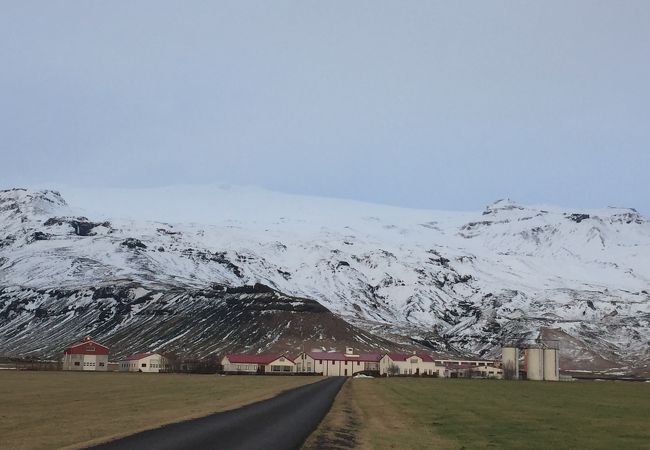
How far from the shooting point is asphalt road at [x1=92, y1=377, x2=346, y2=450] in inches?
1415

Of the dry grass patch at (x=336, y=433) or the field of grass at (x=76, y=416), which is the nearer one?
the dry grass patch at (x=336, y=433)

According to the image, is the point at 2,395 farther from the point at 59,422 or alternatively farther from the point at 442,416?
the point at 442,416

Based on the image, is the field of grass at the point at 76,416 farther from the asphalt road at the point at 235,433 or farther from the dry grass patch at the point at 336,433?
the dry grass patch at the point at 336,433

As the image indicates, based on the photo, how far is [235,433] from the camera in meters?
41.9

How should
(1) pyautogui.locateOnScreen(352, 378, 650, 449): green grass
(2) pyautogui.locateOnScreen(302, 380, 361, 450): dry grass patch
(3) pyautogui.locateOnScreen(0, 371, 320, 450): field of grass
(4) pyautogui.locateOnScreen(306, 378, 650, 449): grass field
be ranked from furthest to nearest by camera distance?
(1) pyautogui.locateOnScreen(352, 378, 650, 449): green grass
(4) pyautogui.locateOnScreen(306, 378, 650, 449): grass field
(3) pyautogui.locateOnScreen(0, 371, 320, 450): field of grass
(2) pyautogui.locateOnScreen(302, 380, 361, 450): dry grass patch

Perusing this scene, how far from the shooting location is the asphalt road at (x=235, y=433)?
118 ft

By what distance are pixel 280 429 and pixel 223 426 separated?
3353mm

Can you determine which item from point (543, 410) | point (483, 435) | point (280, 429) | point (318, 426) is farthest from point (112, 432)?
point (543, 410)

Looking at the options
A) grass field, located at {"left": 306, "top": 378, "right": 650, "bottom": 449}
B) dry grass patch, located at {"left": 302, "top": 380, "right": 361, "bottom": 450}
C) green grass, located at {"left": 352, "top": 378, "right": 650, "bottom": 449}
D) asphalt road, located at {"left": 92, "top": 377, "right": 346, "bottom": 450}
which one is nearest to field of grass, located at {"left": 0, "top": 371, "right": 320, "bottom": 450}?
asphalt road, located at {"left": 92, "top": 377, "right": 346, "bottom": 450}

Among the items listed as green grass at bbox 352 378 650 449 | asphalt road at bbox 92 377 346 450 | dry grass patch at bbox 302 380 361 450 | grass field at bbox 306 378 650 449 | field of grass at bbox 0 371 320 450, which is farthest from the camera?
green grass at bbox 352 378 650 449

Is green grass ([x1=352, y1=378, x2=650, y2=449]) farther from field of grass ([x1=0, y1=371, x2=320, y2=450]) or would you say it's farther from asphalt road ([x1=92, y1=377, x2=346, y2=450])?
field of grass ([x1=0, y1=371, x2=320, y2=450])

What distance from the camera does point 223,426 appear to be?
4578 centimetres

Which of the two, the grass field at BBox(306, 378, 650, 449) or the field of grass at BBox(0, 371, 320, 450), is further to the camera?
the grass field at BBox(306, 378, 650, 449)

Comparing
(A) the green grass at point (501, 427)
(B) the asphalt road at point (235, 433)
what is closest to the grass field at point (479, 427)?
(A) the green grass at point (501, 427)
